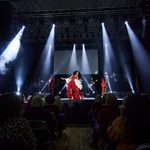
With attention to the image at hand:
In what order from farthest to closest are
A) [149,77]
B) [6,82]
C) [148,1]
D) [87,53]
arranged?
[87,53] < [6,82] < [149,77] < [148,1]

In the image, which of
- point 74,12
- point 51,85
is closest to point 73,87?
point 51,85

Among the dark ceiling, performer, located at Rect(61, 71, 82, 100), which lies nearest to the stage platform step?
performer, located at Rect(61, 71, 82, 100)

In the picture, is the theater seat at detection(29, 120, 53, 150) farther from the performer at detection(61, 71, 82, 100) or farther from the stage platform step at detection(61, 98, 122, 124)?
the performer at detection(61, 71, 82, 100)

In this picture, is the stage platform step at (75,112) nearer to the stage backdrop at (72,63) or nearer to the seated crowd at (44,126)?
the stage backdrop at (72,63)

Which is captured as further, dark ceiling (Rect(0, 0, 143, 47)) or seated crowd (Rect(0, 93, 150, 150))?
dark ceiling (Rect(0, 0, 143, 47))

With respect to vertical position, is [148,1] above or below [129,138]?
above

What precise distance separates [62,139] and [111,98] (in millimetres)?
2552

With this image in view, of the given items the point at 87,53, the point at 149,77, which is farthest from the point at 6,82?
the point at 149,77

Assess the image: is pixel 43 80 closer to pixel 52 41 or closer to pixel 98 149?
pixel 52 41

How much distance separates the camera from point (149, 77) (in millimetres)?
10461

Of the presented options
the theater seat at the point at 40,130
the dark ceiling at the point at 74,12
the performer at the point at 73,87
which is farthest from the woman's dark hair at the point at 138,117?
the performer at the point at 73,87

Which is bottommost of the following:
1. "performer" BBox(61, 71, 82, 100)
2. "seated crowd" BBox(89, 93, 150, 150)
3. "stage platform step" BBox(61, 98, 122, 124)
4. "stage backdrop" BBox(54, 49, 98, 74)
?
"stage platform step" BBox(61, 98, 122, 124)

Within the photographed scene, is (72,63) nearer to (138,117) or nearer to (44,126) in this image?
(44,126)

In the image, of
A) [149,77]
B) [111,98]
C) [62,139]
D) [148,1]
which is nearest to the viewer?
[111,98]
